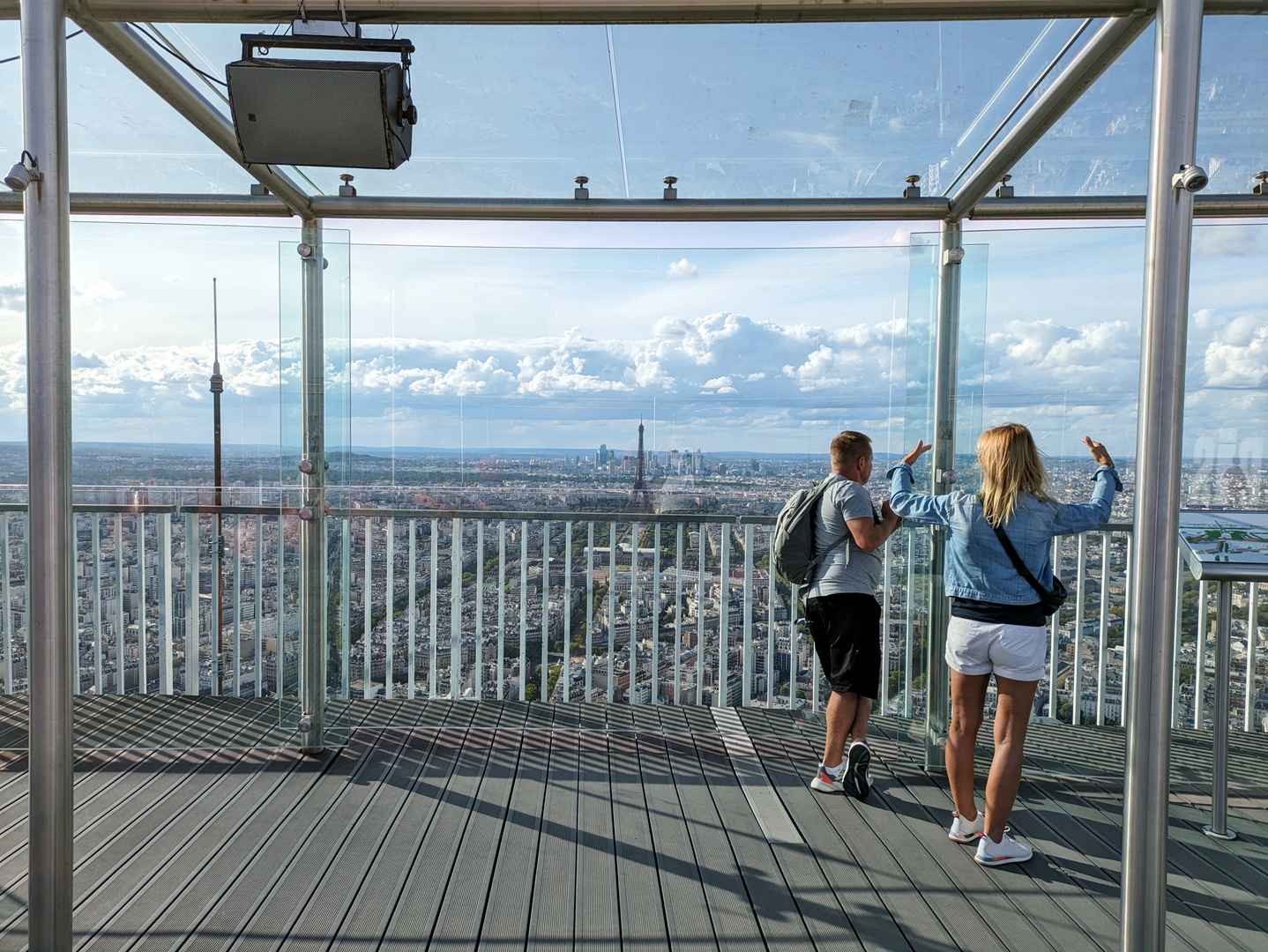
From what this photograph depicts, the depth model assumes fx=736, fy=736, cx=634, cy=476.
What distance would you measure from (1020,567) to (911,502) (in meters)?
0.43

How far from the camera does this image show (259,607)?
3703 mm

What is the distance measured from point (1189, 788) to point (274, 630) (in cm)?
382

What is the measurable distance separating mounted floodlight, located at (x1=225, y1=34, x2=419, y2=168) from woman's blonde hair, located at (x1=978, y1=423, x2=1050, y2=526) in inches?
84.1

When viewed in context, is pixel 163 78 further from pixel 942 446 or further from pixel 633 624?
pixel 942 446

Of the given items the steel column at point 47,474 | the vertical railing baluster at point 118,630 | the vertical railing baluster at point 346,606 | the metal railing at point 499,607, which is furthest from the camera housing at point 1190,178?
the vertical railing baluster at point 118,630

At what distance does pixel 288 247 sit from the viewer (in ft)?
10.9

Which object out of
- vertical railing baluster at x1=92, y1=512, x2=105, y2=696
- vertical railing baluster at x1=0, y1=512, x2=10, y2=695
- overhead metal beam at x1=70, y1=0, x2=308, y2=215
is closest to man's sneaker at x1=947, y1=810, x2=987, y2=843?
overhead metal beam at x1=70, y1=0, x2=308, y2=215

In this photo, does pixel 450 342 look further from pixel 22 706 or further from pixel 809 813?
pixel 809 813

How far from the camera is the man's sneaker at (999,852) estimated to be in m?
2.49

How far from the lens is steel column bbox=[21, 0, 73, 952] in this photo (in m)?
1.66

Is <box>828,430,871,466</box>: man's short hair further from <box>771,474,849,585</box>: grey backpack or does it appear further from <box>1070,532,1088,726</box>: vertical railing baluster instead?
<box>1070,532,1088,726</box>: vertical railing baluster

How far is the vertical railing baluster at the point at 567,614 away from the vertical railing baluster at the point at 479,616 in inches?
17.6

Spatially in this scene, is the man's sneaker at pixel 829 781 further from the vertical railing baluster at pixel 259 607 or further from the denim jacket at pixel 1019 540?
the vertical railing baluster at pixel 259 607

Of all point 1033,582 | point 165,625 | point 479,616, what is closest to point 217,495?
point 165,625
